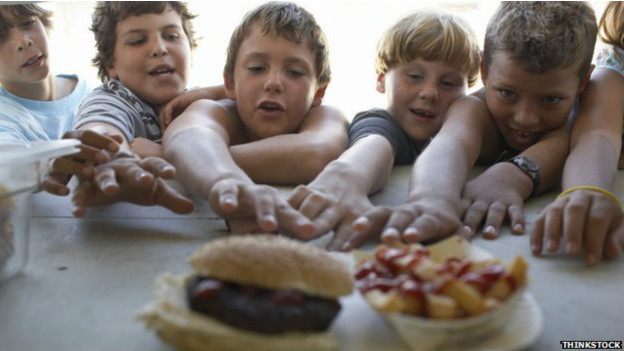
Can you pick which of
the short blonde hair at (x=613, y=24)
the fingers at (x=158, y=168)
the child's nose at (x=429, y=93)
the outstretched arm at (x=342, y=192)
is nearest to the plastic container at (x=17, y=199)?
the fingers at (x=158, y=168)

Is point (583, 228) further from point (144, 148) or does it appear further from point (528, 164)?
point (144, 148)

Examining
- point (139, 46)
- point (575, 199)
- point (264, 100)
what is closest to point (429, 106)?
point (264, 100)

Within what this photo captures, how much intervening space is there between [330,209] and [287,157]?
514 mm

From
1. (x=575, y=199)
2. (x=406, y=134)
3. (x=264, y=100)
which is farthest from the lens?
(x=406, y=134)

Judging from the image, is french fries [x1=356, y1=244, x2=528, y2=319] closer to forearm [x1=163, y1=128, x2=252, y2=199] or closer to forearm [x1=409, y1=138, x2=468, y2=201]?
forearm [x1=409, y1=138, x2=468, y2=201]

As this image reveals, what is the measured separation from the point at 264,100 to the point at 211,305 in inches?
52.3

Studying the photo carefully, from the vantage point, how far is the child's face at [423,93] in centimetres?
228

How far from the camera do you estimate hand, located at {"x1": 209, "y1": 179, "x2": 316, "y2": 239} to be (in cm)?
139

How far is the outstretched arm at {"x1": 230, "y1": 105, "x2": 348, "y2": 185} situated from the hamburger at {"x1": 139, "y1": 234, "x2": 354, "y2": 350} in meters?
0.96

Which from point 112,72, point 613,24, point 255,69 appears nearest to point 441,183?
point 255,69

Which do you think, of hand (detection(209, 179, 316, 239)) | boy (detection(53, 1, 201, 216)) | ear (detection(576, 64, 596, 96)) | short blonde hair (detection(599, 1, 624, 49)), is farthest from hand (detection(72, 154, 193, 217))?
short blonde hair (detection(599, 1, 624, 49))

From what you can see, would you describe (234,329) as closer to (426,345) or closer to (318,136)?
(426,345)

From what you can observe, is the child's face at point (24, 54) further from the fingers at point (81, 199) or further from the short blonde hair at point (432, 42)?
the short blonde hair at point (432, 42)

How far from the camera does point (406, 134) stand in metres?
2.37
